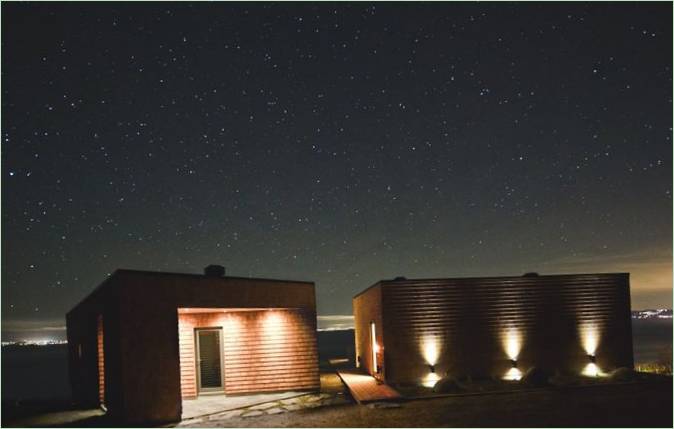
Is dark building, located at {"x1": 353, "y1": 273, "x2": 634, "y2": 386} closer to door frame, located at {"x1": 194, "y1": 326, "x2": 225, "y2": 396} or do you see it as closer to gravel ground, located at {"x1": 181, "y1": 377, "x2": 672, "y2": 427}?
gravel ground, located at {"x1": 181, "y1": 377, "x2": 672, "y2": 427}

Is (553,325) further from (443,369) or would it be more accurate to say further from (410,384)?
(410,384)

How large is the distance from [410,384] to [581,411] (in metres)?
5.45

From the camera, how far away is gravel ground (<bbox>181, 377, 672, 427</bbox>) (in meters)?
10.5

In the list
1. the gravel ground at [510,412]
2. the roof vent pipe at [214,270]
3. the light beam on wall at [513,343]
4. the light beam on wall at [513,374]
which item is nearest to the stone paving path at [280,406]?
the gravel ground at [510,412]

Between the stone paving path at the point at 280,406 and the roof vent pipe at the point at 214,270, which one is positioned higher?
the roof vent pipe at the point at 214,270

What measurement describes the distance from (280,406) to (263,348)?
7.45 ft

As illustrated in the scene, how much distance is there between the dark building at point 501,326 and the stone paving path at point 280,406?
2202mm

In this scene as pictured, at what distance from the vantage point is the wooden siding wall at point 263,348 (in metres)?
15.2

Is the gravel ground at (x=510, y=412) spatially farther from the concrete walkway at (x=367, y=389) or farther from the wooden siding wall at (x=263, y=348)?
the wooden siding wall at (x=263, y=348)

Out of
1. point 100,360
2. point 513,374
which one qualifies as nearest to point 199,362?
point 100,360

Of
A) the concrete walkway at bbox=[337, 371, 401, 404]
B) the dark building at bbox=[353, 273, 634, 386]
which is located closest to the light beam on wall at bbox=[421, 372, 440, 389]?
the dark building at bbox=[353, 273, 634, 386]

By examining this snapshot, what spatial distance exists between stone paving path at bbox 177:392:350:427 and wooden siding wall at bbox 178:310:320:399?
789 mm

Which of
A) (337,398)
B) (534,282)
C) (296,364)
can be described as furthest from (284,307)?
(534,282)

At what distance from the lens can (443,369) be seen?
1616cm
